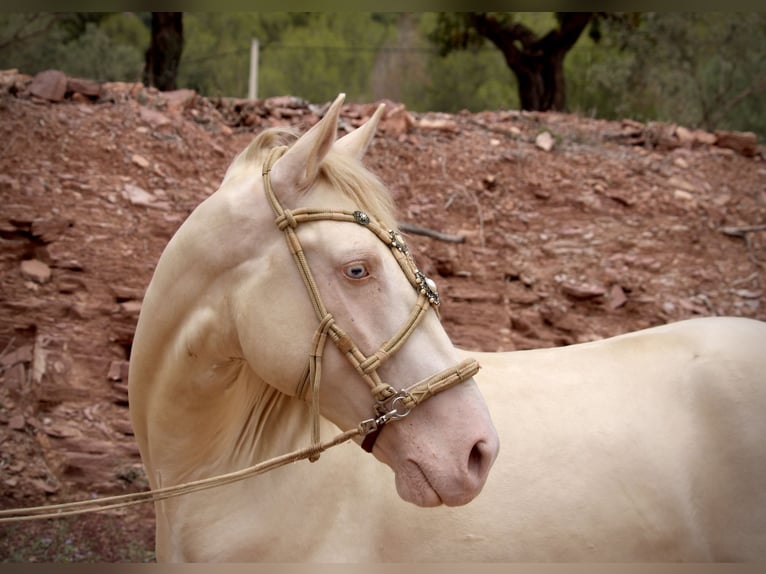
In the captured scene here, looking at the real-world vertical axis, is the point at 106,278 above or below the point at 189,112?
below

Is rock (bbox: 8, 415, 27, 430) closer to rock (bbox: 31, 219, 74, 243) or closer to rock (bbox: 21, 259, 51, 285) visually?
rock (bbox: 21, 259, 51, 285)

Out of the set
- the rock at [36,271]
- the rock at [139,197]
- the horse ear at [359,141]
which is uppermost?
the horse ear at [359,141]

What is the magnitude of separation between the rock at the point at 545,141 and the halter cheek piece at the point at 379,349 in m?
5.65

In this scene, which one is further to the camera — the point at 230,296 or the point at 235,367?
the point at 235,367

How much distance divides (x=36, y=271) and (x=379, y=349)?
437 cm

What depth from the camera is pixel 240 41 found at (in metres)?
17.3

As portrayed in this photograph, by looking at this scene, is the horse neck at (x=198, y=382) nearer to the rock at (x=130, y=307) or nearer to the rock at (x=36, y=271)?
the rock at (x=130, y=307)

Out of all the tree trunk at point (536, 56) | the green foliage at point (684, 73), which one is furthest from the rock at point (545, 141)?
the green foliage at point (684, 73)

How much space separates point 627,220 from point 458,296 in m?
1.85

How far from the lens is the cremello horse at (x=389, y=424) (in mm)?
2162

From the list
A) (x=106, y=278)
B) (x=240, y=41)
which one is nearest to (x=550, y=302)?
(x=106, y=278)

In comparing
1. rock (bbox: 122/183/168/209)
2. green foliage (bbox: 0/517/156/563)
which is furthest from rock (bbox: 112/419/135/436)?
rock (bbox: 122/183/168/209)

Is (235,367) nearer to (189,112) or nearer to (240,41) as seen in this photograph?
(189,112)

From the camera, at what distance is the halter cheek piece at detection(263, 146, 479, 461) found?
83.1 inches
